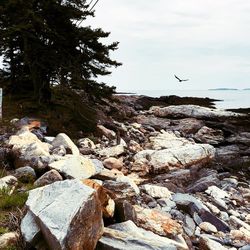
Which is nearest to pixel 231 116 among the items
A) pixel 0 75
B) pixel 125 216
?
pixel 0 75

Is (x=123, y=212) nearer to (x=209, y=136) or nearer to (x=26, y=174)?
(x=26, y=174)

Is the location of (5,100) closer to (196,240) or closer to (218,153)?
(218,153)

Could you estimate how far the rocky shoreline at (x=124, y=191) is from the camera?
6.00 m

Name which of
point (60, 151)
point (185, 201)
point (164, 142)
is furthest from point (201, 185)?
point (164, 142)

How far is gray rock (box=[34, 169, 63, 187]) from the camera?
9.20 metres

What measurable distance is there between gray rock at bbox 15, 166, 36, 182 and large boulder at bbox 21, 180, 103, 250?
11.1 feet

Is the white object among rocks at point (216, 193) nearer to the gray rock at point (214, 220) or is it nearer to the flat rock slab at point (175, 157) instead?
the gray rock at point (214, 220)

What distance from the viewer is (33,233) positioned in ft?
19.6

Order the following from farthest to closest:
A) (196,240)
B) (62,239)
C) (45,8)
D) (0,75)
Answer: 1. (0,75)
2. (45,8)
3. (196,240)
4. (62,239)

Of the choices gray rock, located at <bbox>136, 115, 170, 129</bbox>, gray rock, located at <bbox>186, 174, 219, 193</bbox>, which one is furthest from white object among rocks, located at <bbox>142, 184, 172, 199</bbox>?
gray rock, located at <bbox>136, 115, 170, 129</bbox>

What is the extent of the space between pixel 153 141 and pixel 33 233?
14663 mm

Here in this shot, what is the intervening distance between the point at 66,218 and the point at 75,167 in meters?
4.35

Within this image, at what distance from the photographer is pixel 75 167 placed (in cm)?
1002

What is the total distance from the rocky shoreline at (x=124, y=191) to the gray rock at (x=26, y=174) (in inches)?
1.0
